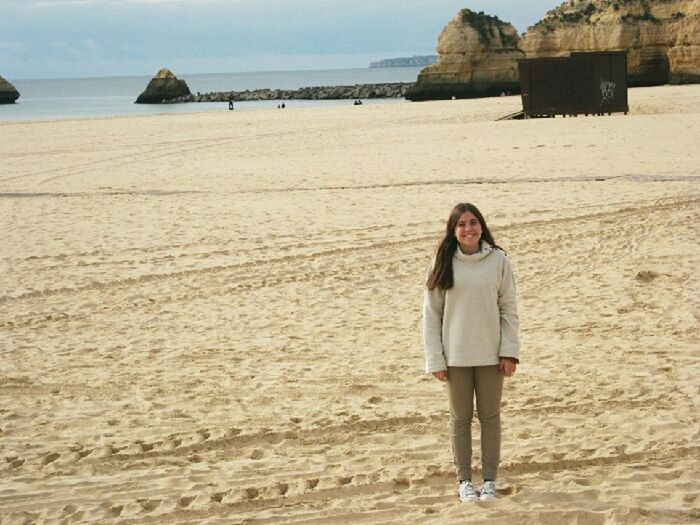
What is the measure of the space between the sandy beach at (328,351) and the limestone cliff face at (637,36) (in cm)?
3823

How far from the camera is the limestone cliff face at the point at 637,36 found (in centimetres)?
5066

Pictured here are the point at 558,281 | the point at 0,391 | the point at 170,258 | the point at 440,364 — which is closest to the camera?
the point at 440,364

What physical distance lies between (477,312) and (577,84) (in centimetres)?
2546

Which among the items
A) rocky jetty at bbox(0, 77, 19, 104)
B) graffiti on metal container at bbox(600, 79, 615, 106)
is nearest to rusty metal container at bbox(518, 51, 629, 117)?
graffiti on metal container at bbox(600, 79, 615, 106)

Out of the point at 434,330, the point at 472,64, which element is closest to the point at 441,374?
the point at 434,330

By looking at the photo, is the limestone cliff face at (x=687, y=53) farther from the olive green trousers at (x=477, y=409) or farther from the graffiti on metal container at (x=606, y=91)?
the olive green trousers at (x=477, y=409)

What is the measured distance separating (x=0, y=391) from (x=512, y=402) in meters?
3.39

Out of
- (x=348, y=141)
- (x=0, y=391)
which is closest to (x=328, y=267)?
(x=0, y=391)

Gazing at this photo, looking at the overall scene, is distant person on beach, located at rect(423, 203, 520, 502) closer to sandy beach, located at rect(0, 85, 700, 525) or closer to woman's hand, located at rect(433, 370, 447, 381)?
woman's hand, located at rect(433, 370, 447, 381)

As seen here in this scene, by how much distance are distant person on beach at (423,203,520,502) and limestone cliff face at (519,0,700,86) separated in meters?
49.5

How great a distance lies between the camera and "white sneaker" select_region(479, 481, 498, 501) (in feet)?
13.6

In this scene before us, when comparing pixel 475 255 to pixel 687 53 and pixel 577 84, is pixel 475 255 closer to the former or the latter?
pixel 577 84

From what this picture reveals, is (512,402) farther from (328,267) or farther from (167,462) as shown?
(328,267)

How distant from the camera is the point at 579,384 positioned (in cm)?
577
